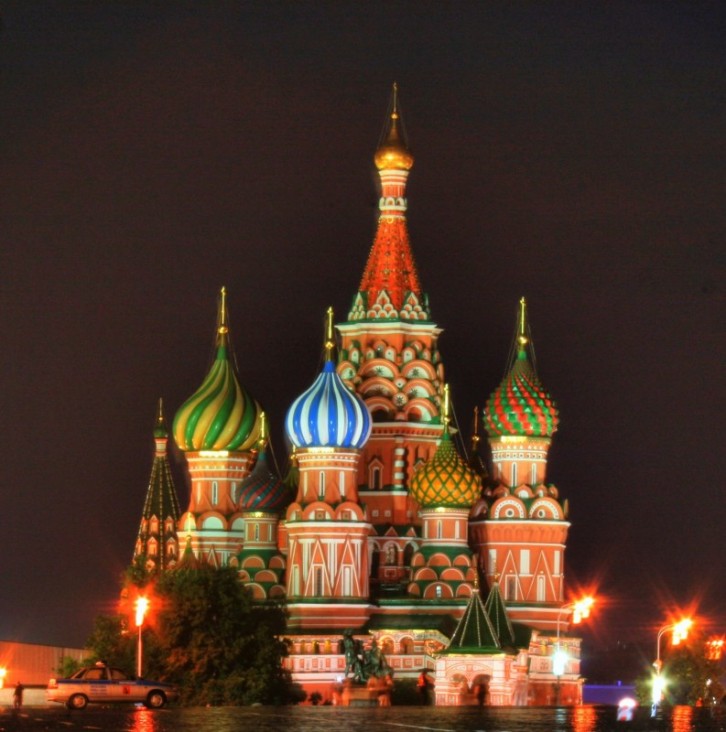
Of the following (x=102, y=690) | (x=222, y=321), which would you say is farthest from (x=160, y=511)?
(x=102, y=690)

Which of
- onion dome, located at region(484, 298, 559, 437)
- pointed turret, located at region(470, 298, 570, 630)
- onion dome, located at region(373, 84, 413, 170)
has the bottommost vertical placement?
pointed turret, located at region(470, 298, 570, 630)

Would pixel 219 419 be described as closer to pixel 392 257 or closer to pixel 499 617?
pixel 392 257

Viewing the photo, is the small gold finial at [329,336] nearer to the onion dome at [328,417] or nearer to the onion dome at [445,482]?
the onion dome at [328,417]

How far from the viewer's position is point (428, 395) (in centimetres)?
6994

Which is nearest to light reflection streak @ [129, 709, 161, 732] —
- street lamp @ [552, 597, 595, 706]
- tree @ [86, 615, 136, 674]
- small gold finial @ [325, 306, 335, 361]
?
tree @ [86, 615, 136, 674]

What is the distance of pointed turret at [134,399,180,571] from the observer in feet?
255

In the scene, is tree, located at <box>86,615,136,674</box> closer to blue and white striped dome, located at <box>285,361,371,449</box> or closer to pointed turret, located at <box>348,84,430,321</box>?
blue and white striped dome, located at <box>285,361,371,449</box>

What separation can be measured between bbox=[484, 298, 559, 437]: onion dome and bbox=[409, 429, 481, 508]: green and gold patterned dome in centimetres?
191

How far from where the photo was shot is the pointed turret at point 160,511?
77.6m

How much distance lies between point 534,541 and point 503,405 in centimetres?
340

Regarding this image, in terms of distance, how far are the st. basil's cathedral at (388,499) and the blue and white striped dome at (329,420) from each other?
33 millimetres

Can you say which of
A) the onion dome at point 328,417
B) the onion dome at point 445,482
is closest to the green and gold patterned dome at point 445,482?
the onion dome at point 445,482

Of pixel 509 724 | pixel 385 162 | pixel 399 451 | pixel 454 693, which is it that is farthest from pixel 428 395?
pixel 509 724

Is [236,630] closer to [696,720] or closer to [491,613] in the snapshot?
[491,613]
